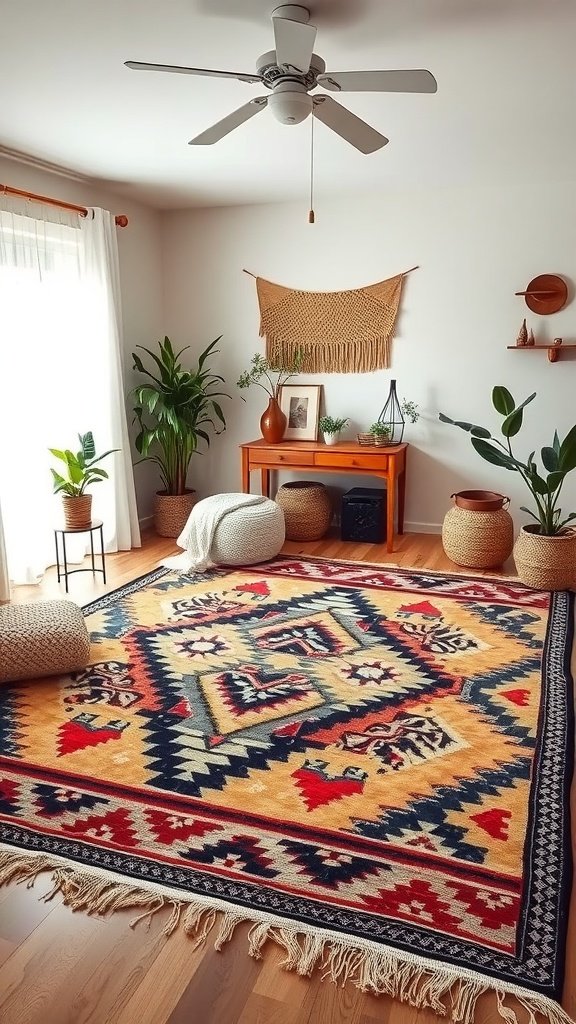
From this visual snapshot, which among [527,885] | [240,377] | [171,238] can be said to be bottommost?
[527,885]

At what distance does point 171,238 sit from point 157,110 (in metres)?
2.52

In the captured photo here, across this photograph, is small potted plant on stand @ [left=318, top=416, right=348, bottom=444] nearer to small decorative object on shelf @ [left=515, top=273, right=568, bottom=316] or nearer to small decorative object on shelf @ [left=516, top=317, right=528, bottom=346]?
small decorative object on shelf @ [left=516, top=317, right=528, bottom=346]

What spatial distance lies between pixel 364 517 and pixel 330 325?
142 centimetres

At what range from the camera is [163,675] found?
306 centimetres

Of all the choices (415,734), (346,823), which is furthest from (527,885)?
(415,734)

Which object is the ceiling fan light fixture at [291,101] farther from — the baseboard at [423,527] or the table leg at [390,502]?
the baseboard at [423,527]


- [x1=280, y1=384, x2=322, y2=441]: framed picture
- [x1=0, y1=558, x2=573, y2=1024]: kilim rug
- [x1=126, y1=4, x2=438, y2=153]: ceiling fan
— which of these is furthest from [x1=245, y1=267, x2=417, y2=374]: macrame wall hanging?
[x1=126, y1=4, x2=438, y2=153]: ceiling fan

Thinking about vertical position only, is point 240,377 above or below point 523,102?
below

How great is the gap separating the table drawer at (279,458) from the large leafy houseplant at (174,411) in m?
0.52

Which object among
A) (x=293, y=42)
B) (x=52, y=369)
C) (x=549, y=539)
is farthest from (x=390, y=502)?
(x=293, y=42)

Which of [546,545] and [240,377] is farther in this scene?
[240,377]

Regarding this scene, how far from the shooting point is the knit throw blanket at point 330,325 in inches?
206

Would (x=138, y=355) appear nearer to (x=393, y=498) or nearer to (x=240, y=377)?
(x=240, y=377)

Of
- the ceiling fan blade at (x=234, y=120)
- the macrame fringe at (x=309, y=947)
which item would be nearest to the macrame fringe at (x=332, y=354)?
the ceiling fan blade at (x=234, y=120)
